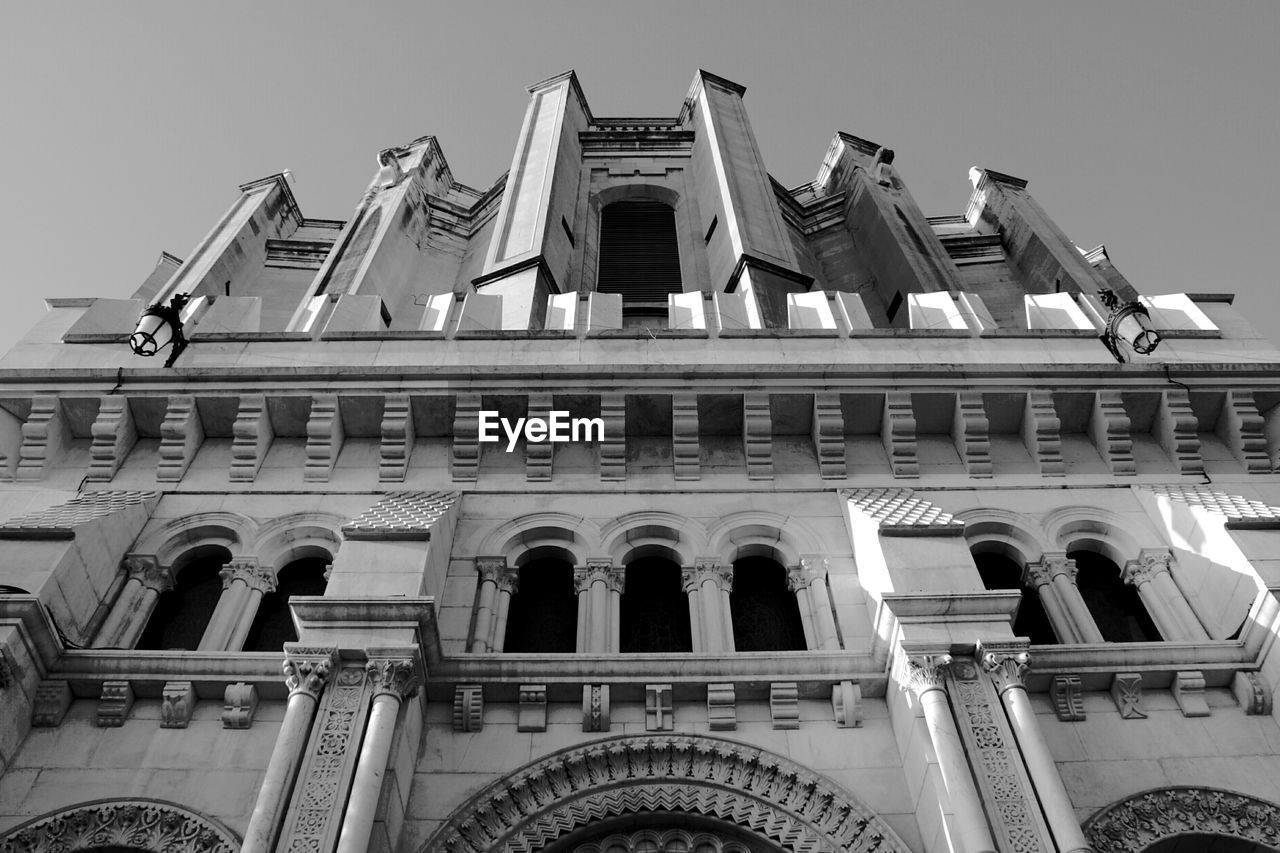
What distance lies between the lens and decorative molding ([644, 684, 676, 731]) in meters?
11.6

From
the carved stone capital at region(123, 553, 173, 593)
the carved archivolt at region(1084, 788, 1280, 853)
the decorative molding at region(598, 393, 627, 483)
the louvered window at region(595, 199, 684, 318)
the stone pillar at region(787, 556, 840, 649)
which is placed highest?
the louvered window at region(595, 199, 684, 318)

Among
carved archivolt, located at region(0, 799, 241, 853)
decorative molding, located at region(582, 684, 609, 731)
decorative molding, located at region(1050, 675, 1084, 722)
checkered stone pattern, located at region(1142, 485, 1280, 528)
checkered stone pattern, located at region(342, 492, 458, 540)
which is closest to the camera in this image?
carved archivolt, located at region(0, 799, 241, 853)

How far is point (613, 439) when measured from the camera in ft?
49.6

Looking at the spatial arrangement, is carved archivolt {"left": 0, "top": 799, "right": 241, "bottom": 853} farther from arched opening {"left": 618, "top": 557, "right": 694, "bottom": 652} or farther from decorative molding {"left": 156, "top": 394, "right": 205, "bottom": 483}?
decorative molding {"left": 156, "top": 394, "right": 205, "bottom": 483}

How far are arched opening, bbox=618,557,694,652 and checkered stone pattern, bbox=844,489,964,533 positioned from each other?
2333 millimetres

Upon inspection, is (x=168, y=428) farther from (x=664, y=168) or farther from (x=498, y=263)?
(x=664, y=168)

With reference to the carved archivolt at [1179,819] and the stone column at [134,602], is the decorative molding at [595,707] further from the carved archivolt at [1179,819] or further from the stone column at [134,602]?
the stone column at [134,602]

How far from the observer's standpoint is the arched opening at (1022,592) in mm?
13250

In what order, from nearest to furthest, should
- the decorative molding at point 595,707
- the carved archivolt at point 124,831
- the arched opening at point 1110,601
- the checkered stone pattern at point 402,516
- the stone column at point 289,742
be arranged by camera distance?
the stone column at point 289,742
the carved archivolt at point 124,831
the decorative molding at point 595,707
the checkered stone pattern at point 402,516
the arched opening at point 1110,601

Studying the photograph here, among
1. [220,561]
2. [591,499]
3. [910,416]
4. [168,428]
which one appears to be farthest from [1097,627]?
[168,428]

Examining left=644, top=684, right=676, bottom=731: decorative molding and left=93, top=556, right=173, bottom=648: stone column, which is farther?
left=93, top=556, right=173, bottom=648: stone column

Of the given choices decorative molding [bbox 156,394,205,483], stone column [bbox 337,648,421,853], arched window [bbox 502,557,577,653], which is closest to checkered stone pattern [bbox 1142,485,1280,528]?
arched window [bbox 502,557,577,653]

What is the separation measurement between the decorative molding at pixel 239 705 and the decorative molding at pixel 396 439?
144 inches

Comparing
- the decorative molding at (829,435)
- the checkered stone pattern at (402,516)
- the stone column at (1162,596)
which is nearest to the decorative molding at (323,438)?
the checkered stone pattern at (402,516)
